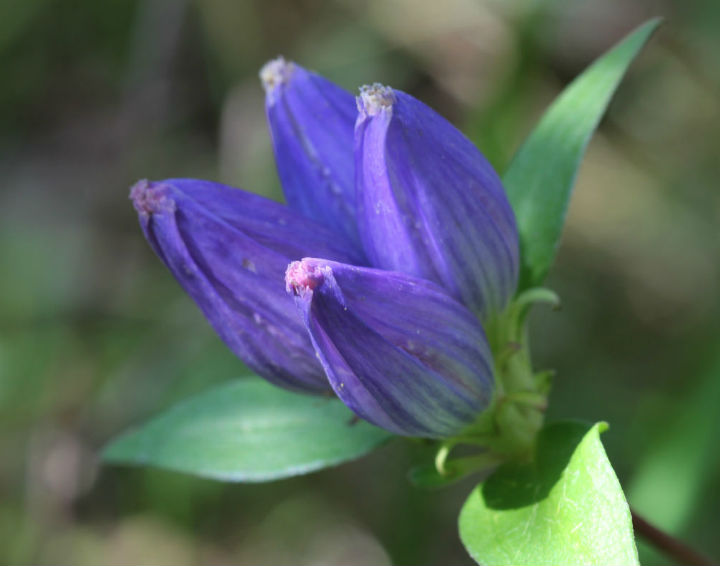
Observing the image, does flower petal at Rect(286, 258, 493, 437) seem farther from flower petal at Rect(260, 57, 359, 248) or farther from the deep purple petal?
flower petal at Rect(260, 57, 359, 248)

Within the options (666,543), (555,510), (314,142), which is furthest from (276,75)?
(666,543)

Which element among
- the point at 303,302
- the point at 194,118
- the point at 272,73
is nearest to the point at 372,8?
the point at 194,118

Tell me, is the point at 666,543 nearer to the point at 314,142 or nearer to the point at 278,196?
the point at 314,142

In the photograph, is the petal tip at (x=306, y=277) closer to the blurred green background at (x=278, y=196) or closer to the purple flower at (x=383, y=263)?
the purple flower at (x=383, y=263)

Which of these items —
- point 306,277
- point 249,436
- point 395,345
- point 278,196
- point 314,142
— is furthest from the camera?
point 278,196

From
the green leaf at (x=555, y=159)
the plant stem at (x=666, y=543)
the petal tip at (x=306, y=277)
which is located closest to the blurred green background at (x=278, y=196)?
the plant stem at (x=666, y=543)

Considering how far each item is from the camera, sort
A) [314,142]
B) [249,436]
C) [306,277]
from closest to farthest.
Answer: [306,277] < [314,142] < [249,436]

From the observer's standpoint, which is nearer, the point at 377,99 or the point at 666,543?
the point at 377,99
